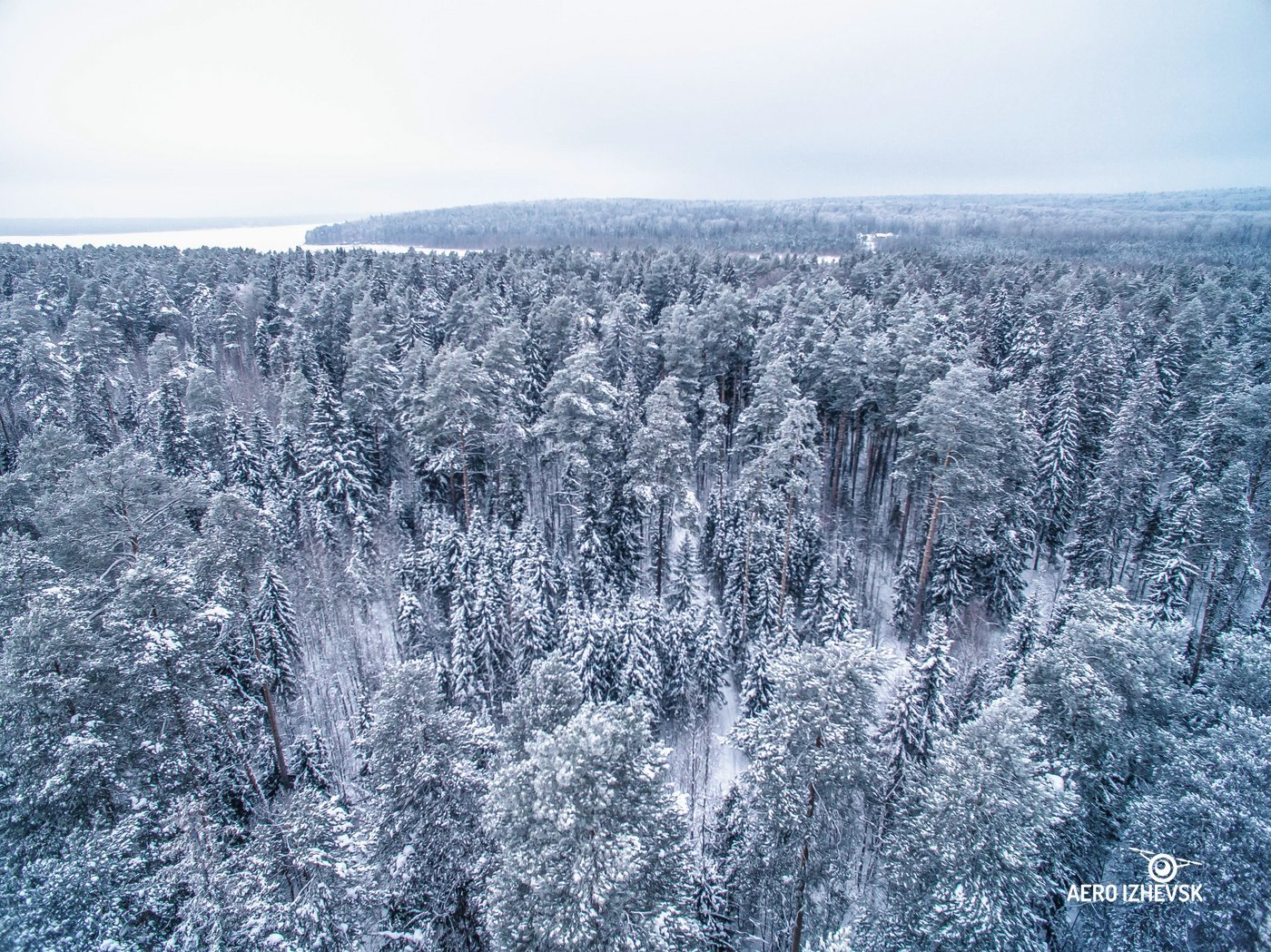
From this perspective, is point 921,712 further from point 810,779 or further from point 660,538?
point 660,538

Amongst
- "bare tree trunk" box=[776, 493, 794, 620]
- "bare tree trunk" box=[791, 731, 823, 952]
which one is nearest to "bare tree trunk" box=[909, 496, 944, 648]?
"bare tree trunk" box=[776, 493, 794, 620]

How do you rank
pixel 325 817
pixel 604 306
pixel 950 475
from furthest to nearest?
pixel 604 306, pixel 950 475, pixel 325 817

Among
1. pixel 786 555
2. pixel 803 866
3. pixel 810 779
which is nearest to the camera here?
pixel 810 779

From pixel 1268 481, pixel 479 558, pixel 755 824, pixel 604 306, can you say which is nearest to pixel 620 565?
pixel 479 558

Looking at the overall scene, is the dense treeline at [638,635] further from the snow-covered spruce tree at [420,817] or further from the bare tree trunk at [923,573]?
the bare tree trunk at [923,573]

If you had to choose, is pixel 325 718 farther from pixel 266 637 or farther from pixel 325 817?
pixel 325 817

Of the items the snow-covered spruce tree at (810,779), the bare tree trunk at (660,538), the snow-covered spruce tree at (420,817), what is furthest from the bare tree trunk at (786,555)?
the snow-covered spruce tree at (420,817)

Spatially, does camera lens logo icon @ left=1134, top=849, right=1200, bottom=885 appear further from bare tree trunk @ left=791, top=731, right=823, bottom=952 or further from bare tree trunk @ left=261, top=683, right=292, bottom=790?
bare tree trunk @ left=261, top=683, right=292, bottom=790

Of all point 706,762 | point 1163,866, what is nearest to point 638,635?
point 706,762
